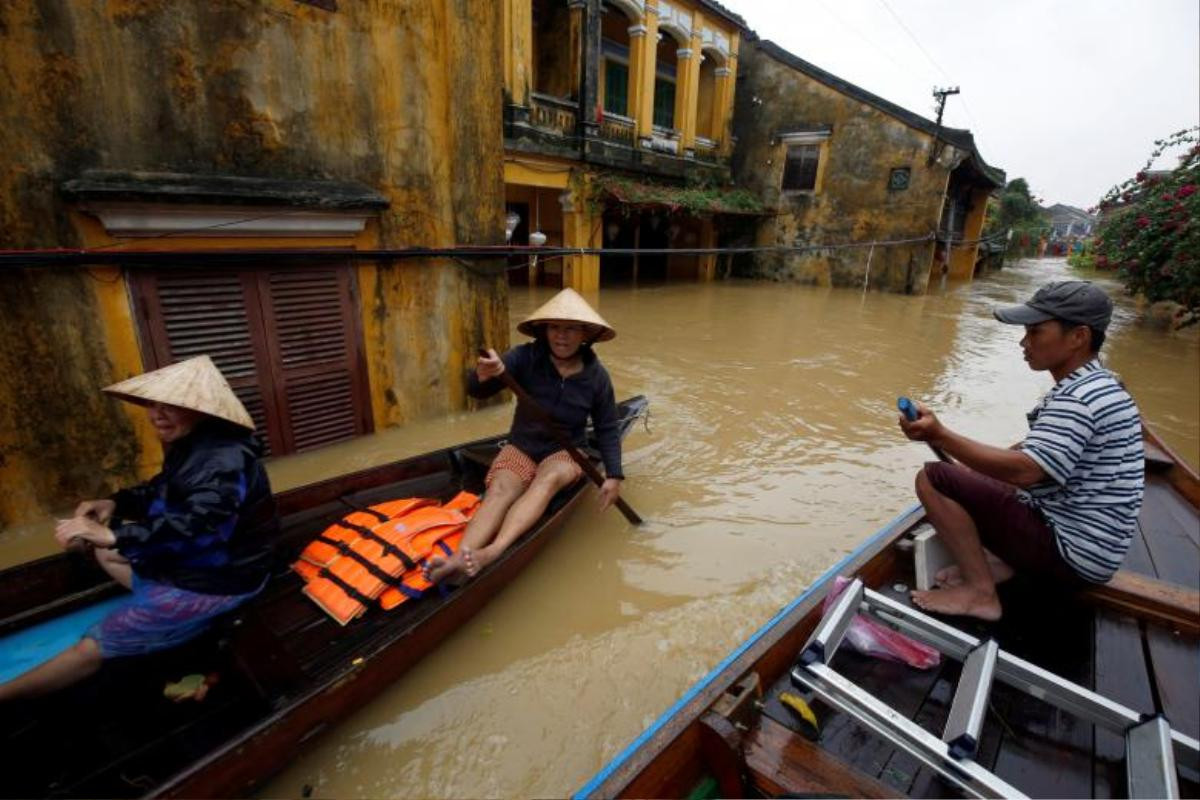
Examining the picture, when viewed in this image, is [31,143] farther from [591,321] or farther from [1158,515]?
[1158,515]

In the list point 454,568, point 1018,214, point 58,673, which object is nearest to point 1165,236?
point 454,568

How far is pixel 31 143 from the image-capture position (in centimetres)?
361

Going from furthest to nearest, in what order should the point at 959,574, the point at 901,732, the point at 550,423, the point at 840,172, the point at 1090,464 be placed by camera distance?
the point at 840,172, the point at 550,423, the point at 959,574, the point at 1090,464, the point at 901,732

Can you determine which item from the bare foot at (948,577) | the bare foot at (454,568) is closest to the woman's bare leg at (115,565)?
the bare foot at (454,568)

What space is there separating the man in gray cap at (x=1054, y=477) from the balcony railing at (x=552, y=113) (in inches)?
470

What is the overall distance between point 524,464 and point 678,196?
1329cm

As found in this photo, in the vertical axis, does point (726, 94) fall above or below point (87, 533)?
above

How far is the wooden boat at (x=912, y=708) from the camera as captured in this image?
1.75 m

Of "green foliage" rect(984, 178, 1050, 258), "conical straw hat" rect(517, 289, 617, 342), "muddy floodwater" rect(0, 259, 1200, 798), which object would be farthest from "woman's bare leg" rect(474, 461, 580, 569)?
"green foliage" rect(984, 178, 1050, 258)

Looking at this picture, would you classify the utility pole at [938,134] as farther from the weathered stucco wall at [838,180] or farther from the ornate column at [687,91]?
the ornate column at [687,91]

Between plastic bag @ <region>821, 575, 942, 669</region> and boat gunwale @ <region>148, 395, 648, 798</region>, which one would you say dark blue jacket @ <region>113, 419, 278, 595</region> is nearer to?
boat gunwale @ <region>148, 395, 648, 798</region>

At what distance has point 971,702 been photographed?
1913 mm

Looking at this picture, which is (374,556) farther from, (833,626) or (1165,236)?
(1165,236)

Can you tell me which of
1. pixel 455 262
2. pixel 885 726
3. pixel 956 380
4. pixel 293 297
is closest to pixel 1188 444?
pixel 956 380
